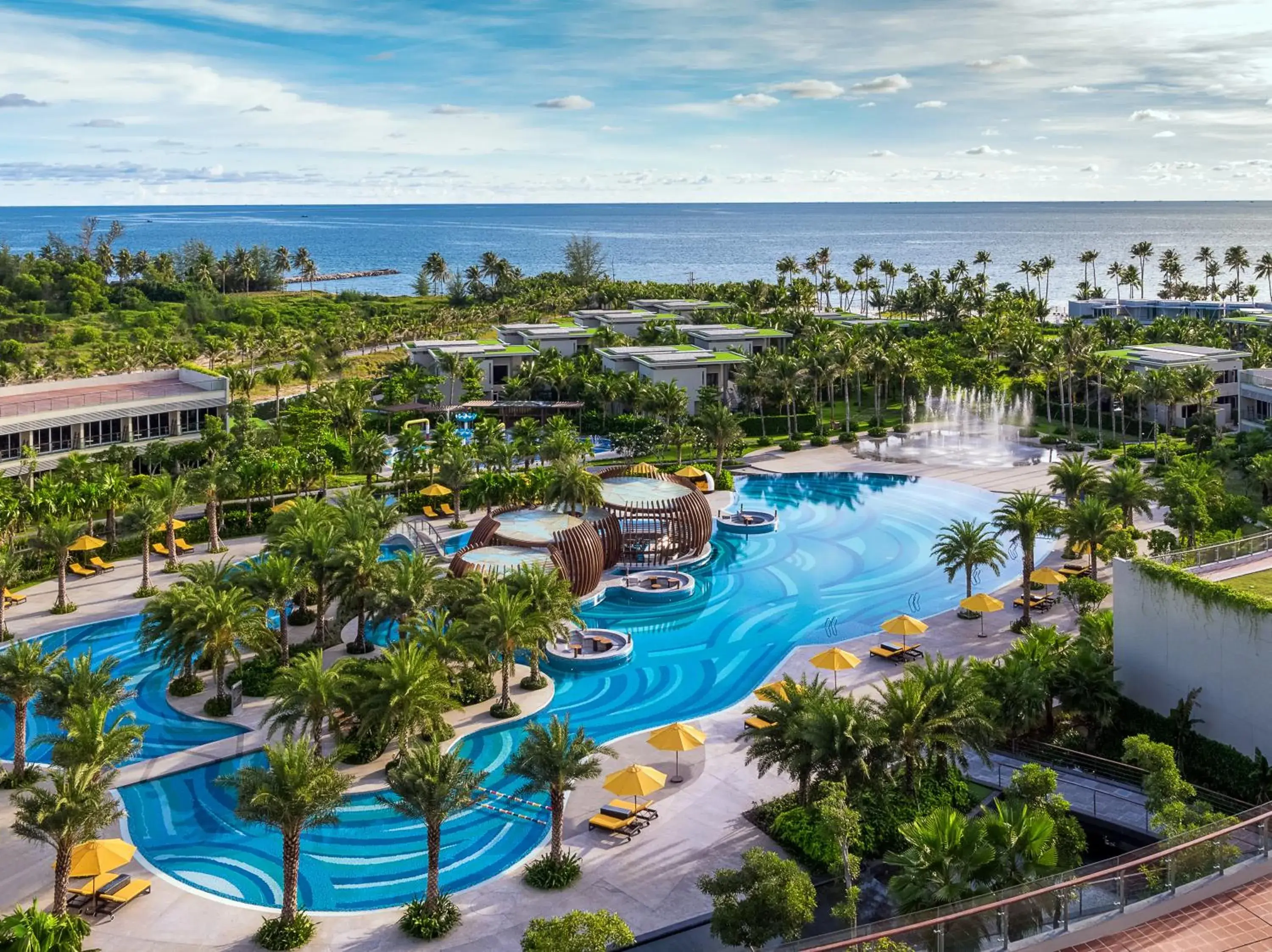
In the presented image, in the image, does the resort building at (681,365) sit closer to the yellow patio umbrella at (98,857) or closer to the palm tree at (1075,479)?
the palm tree at (1075,479)

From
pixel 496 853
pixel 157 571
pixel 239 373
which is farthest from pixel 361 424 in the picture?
pixel 496 853

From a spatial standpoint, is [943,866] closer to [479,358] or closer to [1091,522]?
[1091,522]

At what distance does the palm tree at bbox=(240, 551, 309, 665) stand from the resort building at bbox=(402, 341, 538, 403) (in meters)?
49.4

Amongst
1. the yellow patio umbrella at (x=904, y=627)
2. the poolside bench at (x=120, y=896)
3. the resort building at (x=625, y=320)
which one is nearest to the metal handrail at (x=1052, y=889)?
the poolside bench at (x=120, y=896)

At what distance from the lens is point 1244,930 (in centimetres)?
1978

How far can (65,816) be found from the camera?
921 inches

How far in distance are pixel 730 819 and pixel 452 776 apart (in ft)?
27.9

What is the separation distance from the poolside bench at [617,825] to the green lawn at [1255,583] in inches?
683

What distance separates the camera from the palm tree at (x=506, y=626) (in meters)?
35.1

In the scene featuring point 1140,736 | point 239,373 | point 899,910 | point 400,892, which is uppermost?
point 239,373

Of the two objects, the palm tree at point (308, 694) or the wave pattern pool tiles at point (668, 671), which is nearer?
the wave pattern pool tiles at point (668, 671)

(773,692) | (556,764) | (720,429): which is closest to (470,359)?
(720,429)

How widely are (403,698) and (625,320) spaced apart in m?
85.1

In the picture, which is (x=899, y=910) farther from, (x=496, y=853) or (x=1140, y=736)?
(x=496, y=853)
